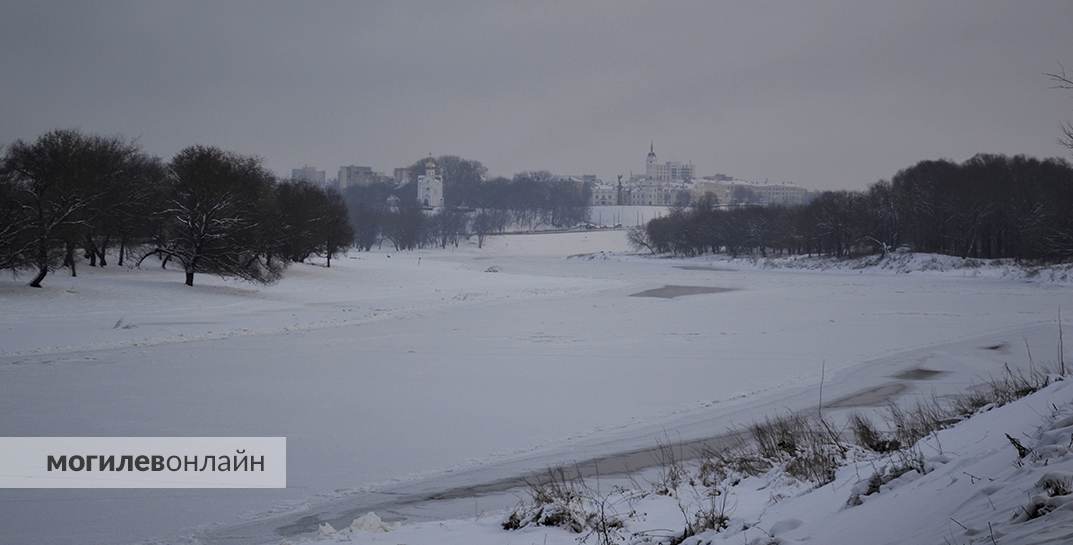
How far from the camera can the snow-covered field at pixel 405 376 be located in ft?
30.8

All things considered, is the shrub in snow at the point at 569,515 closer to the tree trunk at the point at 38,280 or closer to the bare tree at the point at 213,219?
the tree trunk at the point at 38,280

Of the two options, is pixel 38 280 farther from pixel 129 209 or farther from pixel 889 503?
pixel 889 503

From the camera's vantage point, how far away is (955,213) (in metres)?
80.1

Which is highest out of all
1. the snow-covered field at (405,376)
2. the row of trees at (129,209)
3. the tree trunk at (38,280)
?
the row of trees at (129,209)

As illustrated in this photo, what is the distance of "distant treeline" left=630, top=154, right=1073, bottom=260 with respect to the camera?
71375mm

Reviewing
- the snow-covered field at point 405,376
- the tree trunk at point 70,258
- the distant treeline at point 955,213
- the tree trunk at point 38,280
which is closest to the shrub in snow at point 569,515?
the snow-covered field at point 405,376

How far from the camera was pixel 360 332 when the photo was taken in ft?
88.7

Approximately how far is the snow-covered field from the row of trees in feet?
6.57

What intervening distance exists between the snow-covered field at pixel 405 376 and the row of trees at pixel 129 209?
200 centimetres

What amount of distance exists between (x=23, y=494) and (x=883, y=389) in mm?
14885

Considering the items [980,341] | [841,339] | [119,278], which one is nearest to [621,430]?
[841,339]

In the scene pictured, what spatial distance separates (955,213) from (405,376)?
76869 millimetres

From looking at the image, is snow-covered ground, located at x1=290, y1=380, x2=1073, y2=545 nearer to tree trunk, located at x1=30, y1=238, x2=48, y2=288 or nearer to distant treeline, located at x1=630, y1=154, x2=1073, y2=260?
tree trunk, located at x1=30, y1=238, x2=48, y2=288

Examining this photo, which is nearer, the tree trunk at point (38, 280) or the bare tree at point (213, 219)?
the tree trunk at point (38, 280)
